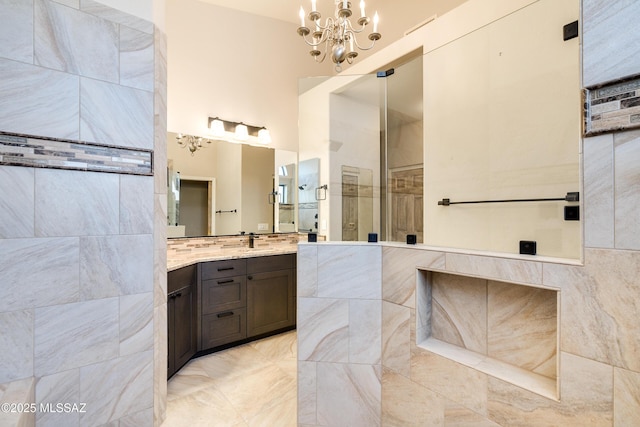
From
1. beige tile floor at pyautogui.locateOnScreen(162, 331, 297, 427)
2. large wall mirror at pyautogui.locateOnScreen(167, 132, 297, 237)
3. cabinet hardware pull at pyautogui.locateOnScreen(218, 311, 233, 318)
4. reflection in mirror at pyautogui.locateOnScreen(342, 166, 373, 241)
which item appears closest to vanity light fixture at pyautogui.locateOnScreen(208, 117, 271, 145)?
large wall mirror at pyautogui.locateOnScreen(167, 132, 297, 237)

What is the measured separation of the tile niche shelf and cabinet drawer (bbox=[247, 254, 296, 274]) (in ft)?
6.06

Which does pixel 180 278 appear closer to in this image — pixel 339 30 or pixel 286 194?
pixel 286 194

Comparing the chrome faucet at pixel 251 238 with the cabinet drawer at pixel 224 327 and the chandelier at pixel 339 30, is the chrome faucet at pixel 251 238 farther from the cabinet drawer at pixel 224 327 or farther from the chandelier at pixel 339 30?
the chandelier at pixel 339 30

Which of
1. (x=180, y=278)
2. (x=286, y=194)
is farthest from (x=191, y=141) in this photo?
(x=180, y=278)

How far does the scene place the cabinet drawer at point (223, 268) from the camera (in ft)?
8.83

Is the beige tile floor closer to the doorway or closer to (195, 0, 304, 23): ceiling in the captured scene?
the doorway

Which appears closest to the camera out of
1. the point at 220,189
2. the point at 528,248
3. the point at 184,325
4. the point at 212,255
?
the point at 528,248

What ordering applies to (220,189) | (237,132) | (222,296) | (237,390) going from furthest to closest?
(237,132) → (220,189) → (222,296) → (237,390)

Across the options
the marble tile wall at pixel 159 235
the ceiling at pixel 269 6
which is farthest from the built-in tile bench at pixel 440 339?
the ceiling at pixel 269 6

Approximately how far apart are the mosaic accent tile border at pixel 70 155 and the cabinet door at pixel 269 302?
5.13 feet

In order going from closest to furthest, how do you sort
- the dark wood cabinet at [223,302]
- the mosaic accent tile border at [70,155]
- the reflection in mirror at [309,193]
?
the mosaic accent tile border at [70,155] → the reflection in mirror at [309,193] → the dark wood cabinet at [223,302]

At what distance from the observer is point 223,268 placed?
109 inches

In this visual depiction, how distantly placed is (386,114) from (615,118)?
140 centimetres

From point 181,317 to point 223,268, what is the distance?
0.55 m
